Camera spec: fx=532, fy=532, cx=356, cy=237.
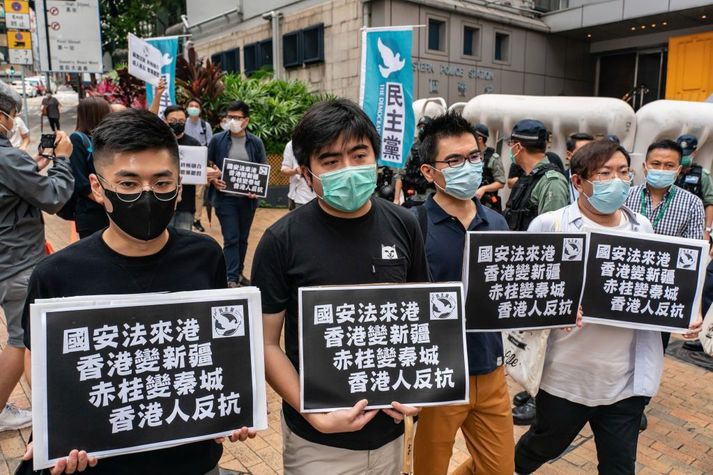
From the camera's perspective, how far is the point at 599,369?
2.56m

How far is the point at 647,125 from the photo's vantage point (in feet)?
28.8

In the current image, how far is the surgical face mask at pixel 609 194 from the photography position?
2.64m

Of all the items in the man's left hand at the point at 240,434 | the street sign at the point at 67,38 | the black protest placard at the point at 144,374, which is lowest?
the man's left hand at the point at 240,434

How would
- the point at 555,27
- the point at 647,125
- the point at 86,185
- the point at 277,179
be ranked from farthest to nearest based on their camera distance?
the point at 555,27 → the point at 277,179 → the point at 647,125 → the point at 86,185

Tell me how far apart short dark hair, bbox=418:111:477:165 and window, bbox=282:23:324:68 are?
529 inches

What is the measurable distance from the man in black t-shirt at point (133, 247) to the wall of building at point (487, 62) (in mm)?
12709

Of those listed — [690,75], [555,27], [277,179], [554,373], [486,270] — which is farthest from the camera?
[555,27]

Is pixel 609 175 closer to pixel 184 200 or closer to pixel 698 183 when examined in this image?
pixel 698 183

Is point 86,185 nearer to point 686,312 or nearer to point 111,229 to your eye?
point 111,229

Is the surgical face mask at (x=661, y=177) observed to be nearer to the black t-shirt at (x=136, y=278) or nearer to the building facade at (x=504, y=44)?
the black t-shirt at (x=136, y=278)

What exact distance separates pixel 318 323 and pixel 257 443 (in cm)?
204

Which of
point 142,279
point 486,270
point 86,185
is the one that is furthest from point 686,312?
point 86,185

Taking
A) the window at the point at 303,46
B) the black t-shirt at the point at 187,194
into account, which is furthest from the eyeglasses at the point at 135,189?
the window at the point at 303,46

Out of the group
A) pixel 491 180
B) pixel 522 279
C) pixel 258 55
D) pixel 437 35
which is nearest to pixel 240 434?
pixel 522 279
